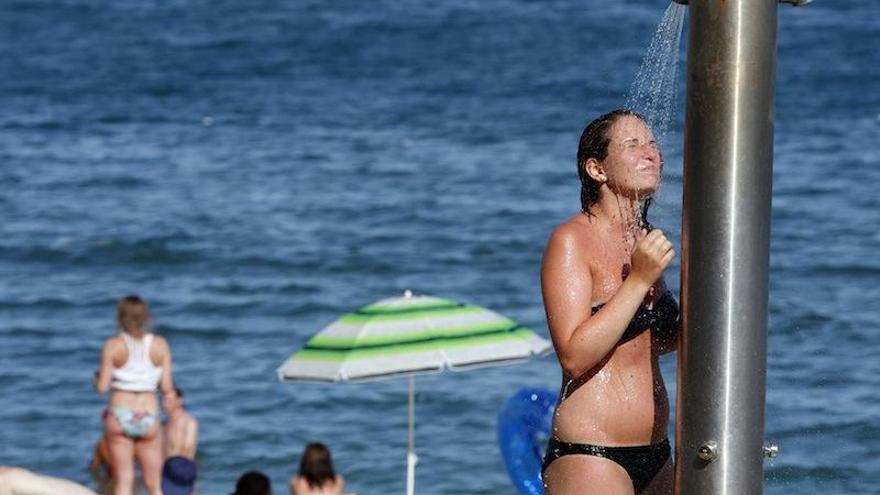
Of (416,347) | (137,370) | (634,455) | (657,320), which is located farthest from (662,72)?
(137,370)

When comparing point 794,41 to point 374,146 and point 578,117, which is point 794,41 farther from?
point 374,146

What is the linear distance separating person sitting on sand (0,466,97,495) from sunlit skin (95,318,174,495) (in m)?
5.59

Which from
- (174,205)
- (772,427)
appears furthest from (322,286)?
(772,427)

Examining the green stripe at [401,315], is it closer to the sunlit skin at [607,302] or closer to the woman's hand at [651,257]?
the sunlit skin at [607,302]

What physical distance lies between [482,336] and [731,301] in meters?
7.28

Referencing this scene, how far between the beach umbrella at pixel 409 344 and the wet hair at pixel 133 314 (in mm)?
891

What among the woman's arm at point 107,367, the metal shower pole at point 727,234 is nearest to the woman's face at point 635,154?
the metal shower pole at point 727,234

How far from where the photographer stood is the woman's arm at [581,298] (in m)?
3.28

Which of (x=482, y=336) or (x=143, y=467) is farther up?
(x=482, y=336)

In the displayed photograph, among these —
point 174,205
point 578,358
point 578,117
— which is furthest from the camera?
point 578,117

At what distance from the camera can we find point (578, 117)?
32.3m

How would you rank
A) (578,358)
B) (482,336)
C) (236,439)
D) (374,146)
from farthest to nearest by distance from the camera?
(374,146)
(236,439)
(482,336)
(578,358)

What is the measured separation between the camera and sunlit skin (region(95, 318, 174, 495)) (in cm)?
1024

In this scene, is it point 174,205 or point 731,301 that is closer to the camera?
point 731,301
